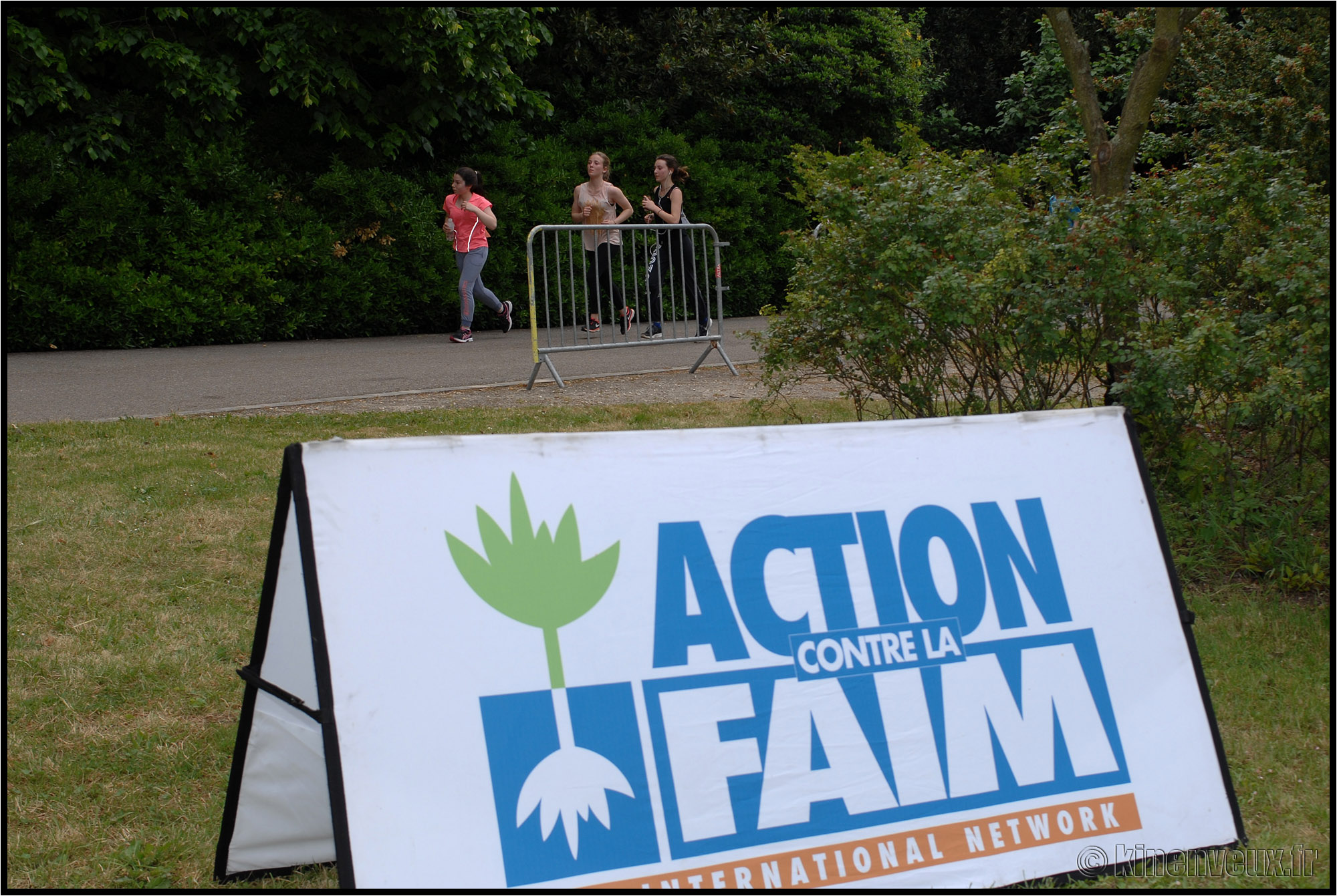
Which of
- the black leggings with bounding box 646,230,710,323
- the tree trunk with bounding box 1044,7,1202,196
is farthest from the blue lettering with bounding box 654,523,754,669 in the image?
the black leggings with bounding box 646,230,710,323

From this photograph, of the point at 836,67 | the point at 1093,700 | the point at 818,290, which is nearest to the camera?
the point at 1093,700

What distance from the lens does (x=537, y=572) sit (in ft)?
8.26

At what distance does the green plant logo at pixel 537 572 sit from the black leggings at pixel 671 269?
7.31 metres

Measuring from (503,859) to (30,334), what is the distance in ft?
39.3

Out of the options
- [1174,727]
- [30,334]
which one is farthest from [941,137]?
[1174,727]

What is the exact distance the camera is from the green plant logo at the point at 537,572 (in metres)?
2.47

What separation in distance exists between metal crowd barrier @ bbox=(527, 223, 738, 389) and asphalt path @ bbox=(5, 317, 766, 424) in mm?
243

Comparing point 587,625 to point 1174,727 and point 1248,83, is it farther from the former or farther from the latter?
point 1248,83

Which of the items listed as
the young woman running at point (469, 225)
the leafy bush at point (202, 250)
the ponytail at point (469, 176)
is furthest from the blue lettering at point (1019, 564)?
the leafy bush at point (202, 250)

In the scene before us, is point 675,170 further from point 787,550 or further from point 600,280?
point 787,550

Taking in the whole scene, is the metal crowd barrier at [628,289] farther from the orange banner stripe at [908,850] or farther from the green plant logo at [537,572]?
the orange banner stripe at [908,850]

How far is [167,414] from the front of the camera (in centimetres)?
795

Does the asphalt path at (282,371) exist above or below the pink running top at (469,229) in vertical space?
below

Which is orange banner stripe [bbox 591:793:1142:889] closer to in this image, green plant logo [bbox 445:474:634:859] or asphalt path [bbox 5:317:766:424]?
green plant logo [bbox 445:474:634:859]
